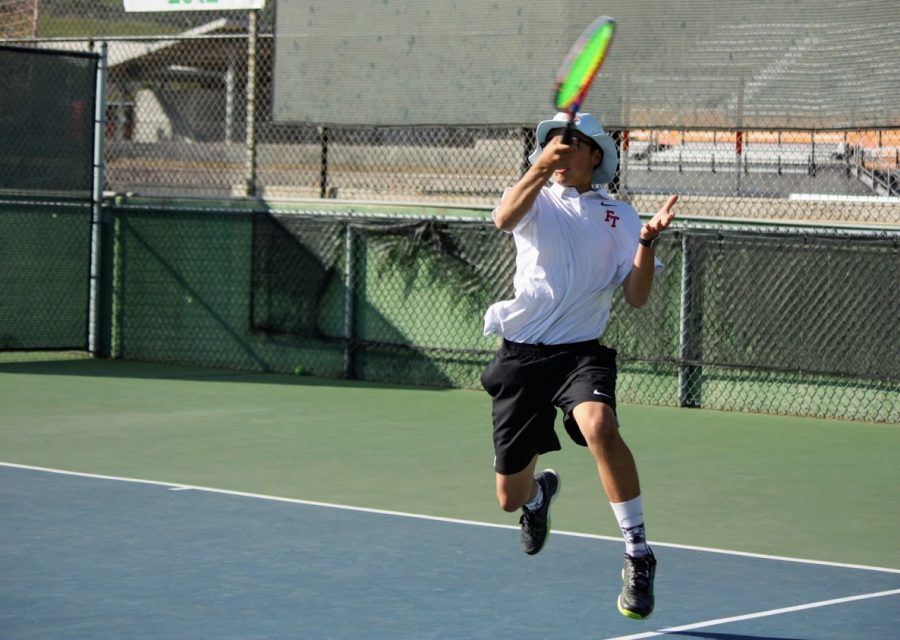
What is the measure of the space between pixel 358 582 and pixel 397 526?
1.22 metres

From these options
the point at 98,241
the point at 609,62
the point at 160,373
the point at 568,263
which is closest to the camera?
the point at 568,263

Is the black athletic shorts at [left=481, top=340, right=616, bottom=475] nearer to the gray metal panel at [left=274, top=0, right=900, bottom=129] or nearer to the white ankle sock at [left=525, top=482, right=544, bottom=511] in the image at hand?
the white ankle sock at [left=525, top=482, right=544, bottom=511]

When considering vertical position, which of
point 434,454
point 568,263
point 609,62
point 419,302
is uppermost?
point 609,62

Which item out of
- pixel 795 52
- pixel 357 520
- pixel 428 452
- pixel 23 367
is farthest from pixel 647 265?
pixel 23 367

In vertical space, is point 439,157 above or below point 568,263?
above

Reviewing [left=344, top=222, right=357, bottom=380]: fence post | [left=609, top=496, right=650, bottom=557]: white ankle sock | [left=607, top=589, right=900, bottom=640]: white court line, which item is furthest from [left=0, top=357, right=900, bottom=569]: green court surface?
[left=609, top=496, right=650, bottom=557]: white ankle sock

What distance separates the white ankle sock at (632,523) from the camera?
216 inches

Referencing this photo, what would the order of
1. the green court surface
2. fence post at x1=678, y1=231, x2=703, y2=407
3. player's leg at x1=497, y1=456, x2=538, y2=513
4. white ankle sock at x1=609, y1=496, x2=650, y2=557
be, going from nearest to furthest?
white ankle sock at x1=609, y1=496, x2=650, y2=557 → player's leg at x1=497, y1=456, x2=538, y2=513 → the green court surface → fence post at x1=678, y1=231, x2=703, y2=407

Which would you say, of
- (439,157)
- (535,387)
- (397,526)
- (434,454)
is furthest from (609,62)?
(535,387)

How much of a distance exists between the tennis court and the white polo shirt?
101 centimetres

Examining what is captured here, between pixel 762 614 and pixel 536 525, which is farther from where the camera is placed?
pixel 536 525

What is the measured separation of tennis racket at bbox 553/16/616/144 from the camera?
5594 millimetres

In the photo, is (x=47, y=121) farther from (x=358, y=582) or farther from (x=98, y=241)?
(x=358, y=582)

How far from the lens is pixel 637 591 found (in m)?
5.28
